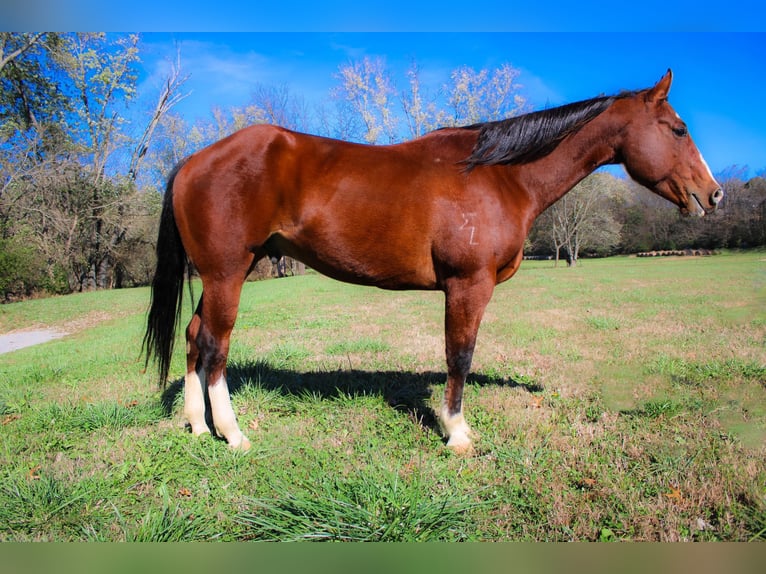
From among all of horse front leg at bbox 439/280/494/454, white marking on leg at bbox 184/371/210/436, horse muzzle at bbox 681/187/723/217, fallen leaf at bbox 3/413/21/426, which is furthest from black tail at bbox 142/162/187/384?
horse muzzle at bbox 681/187/723/217

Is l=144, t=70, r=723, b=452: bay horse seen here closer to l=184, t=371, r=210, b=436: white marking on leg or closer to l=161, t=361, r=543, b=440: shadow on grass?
l=184, t=371, r=210, b=436: white marking on leg

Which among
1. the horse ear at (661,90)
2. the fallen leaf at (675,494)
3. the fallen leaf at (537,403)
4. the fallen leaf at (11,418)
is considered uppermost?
the horse ear at (661,90)

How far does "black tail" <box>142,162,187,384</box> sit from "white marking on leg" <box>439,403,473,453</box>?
224 centimetres

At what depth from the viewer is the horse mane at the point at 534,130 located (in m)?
2.62

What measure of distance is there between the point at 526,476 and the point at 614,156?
2.30 metres

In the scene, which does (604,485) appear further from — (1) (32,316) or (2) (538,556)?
(1) (32,316)

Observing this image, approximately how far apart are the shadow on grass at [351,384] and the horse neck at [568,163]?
1.95 metres

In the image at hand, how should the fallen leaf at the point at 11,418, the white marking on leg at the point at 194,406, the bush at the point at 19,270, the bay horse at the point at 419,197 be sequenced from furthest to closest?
the bush at the point at 19,270 < the fallen leaf at the point at 11,418 < the white marking on leg at the point at 194,406 < the bay horse at the point at 419,197

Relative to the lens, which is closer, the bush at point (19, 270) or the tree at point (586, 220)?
the bush at point (19, 270)

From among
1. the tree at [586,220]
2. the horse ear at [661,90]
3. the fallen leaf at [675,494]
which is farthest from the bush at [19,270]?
the tree at [586,220]

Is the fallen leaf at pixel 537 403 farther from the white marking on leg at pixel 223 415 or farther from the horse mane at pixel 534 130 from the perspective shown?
the white marking on leg at pixel 223 415

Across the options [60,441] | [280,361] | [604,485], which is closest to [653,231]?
[604,485]

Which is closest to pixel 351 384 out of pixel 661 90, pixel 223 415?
pixel 223 415

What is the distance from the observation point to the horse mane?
2.62m
